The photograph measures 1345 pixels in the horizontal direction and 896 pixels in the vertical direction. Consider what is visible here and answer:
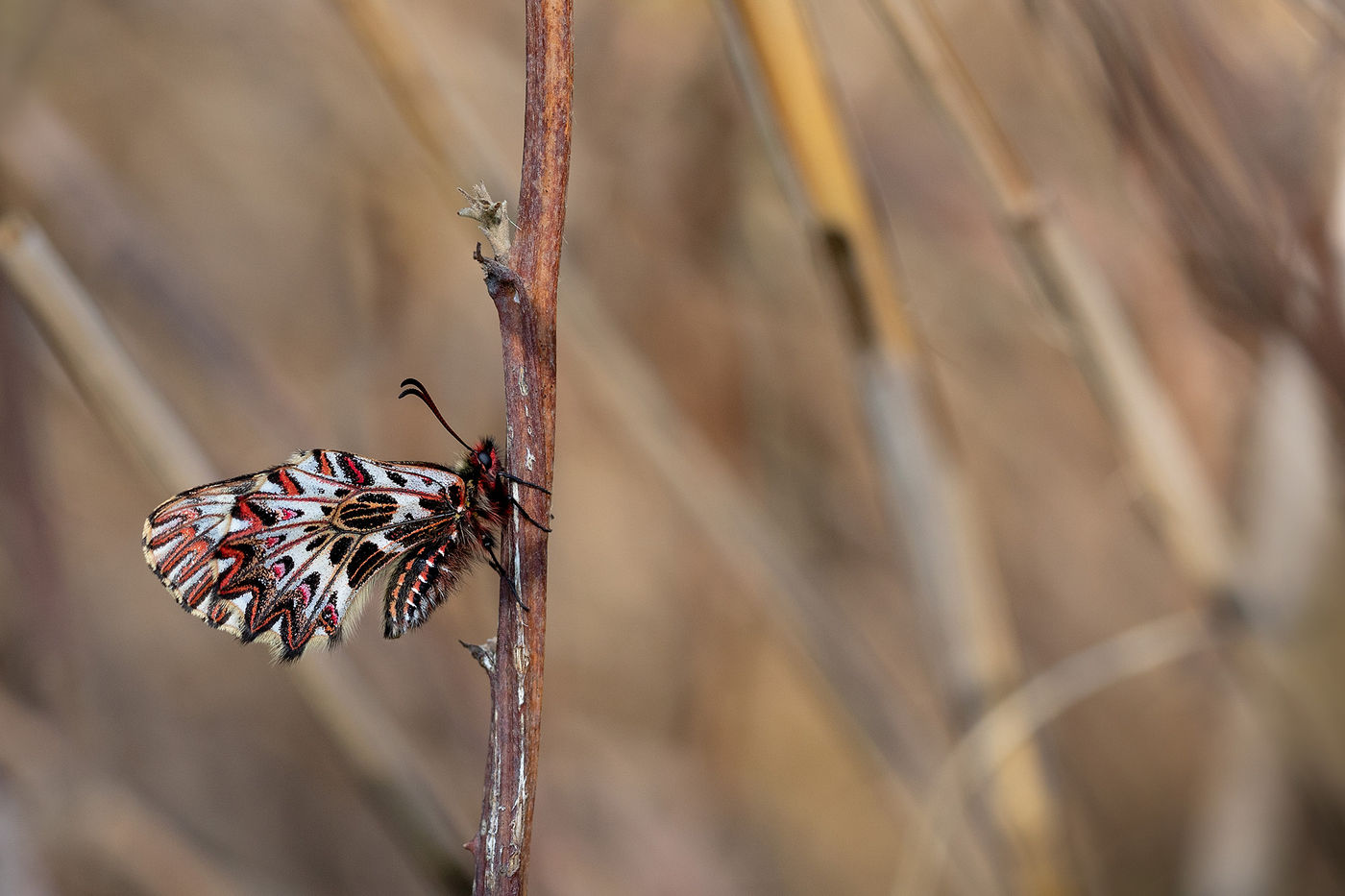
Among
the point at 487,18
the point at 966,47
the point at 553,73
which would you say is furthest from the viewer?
the point at 966,47

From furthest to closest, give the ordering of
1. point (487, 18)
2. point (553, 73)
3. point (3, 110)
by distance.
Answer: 1. point (487, 18)
2. point (3, 110)
3. point (553, 73)

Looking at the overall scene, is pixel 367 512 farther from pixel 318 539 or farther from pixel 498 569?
pixel 498 569

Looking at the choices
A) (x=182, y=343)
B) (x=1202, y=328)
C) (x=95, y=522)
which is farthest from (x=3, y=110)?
(x=1202, y=328)

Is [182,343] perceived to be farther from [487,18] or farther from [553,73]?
[553,73]

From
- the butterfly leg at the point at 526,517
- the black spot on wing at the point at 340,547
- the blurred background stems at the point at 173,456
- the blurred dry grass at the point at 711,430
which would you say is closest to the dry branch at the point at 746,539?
the blurred dry grass at the point at 711,430

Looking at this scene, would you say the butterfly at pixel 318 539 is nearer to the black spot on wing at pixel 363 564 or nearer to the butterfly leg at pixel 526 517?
the black spot on wing at pixel 363 564

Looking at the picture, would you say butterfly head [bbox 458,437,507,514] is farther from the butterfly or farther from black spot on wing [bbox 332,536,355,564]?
black spot on wing [bbox 332,536,355,564]
